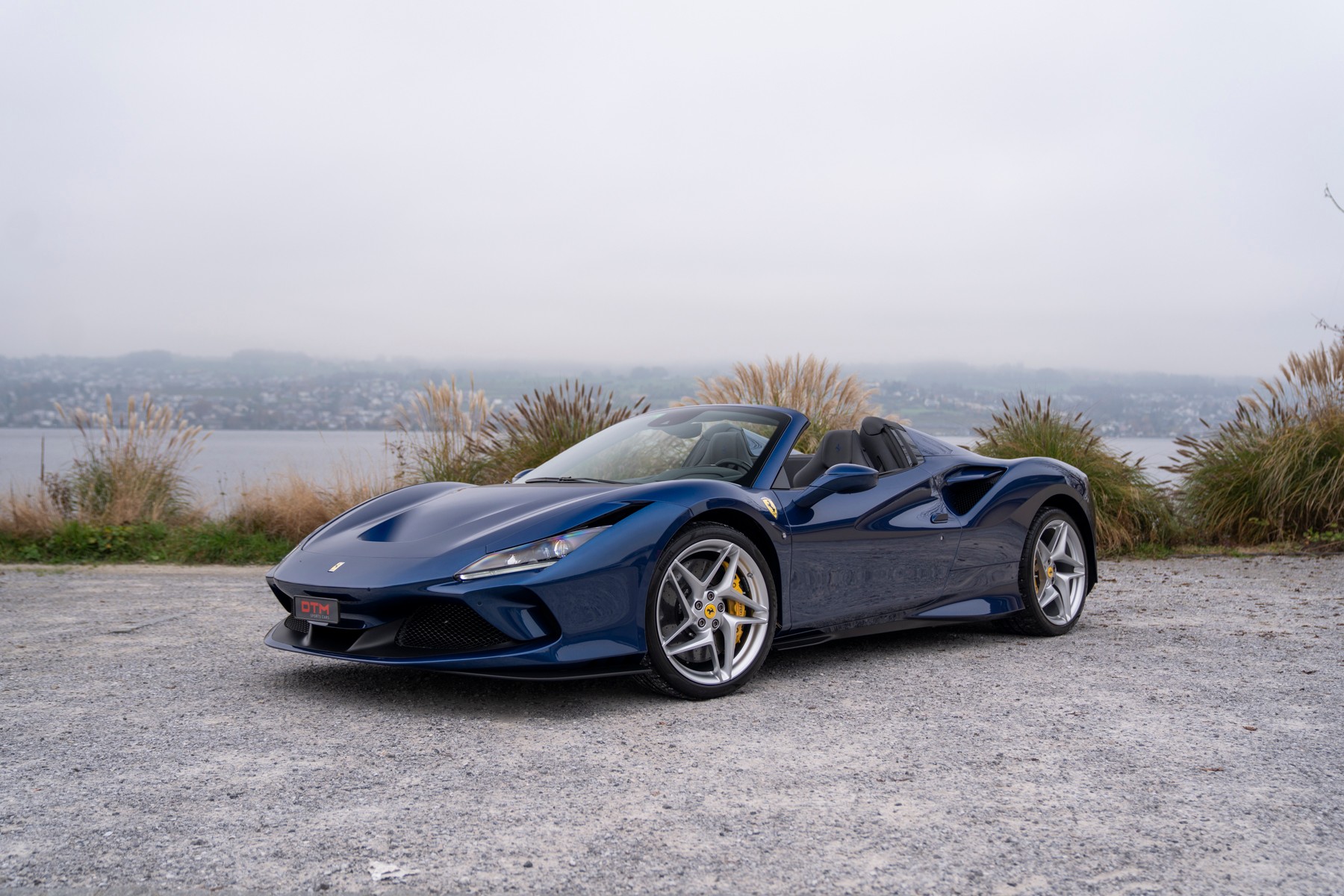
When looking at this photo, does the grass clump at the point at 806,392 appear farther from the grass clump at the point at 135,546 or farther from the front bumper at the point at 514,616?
the front bumper at the point at 514,616

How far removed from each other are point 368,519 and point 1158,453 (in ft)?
29.3

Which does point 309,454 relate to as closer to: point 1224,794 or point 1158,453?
point 1158,453

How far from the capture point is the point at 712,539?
4277 millimetres

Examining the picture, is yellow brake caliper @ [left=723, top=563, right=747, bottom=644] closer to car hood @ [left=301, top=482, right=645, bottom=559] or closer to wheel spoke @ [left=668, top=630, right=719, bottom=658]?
wheel spoke @ [left=668, top=630, right=719, bottom=658]

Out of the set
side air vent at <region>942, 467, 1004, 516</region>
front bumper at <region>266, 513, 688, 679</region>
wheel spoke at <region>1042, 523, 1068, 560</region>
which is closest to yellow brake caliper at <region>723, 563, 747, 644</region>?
front bumper at <region>266, 513, 688, 679</region>

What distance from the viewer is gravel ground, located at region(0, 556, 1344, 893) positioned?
254cm

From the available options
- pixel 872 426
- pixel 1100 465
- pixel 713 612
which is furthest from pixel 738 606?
pixel 1100 465

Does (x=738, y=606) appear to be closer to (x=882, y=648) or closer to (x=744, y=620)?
(x=744, y=620)

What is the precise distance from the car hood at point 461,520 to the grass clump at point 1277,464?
8297 mm

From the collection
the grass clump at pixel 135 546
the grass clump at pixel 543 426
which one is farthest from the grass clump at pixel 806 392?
the grass clump at pixel 135 546

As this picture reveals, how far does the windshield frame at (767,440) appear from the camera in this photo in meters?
4.77

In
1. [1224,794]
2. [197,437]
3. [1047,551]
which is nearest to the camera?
[1224,794]

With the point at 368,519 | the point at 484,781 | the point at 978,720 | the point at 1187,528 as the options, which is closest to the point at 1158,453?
the point at 1187,528

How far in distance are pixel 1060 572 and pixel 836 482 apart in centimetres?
211
